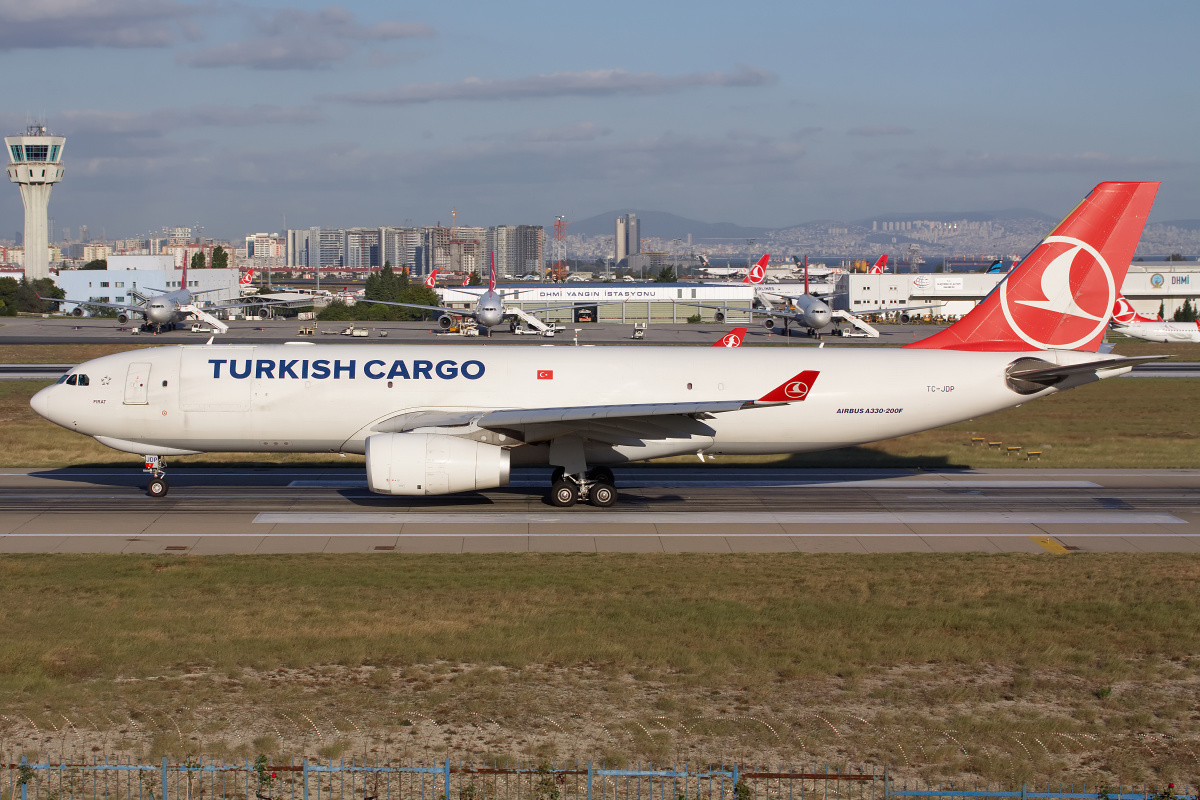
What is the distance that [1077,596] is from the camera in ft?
72.0

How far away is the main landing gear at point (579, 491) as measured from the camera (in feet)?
102

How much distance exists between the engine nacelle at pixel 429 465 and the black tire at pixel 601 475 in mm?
3895

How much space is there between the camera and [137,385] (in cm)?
3050

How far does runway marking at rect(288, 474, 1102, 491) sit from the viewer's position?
34.9 metres

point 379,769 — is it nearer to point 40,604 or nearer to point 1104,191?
point 40,604

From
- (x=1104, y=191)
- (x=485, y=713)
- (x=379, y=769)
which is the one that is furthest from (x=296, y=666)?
(x=1104, y=191)

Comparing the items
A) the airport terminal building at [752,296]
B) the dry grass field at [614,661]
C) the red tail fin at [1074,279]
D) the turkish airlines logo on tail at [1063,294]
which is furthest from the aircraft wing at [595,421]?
the airport terminal building at [752,296]

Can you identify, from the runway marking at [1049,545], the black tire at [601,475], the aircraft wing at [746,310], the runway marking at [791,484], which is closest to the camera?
the runway marking at [1049,545]

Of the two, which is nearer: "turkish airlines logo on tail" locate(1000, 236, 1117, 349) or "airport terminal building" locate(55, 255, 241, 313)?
"turkish airlines logo on tail" locate(1000, 236, 1117, 349)

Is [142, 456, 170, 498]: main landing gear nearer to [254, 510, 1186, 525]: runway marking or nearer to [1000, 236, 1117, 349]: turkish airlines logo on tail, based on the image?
[254, 510, 1186, 525]: runway marking

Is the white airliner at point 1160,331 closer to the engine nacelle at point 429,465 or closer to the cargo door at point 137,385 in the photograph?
the engine nacelle at point 429,465

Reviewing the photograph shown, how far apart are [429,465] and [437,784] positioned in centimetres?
1618

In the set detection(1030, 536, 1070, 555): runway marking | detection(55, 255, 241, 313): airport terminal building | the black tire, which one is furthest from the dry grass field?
detection(55, 255, 241, 313): airport terminal building

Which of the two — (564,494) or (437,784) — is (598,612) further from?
(564,494)
